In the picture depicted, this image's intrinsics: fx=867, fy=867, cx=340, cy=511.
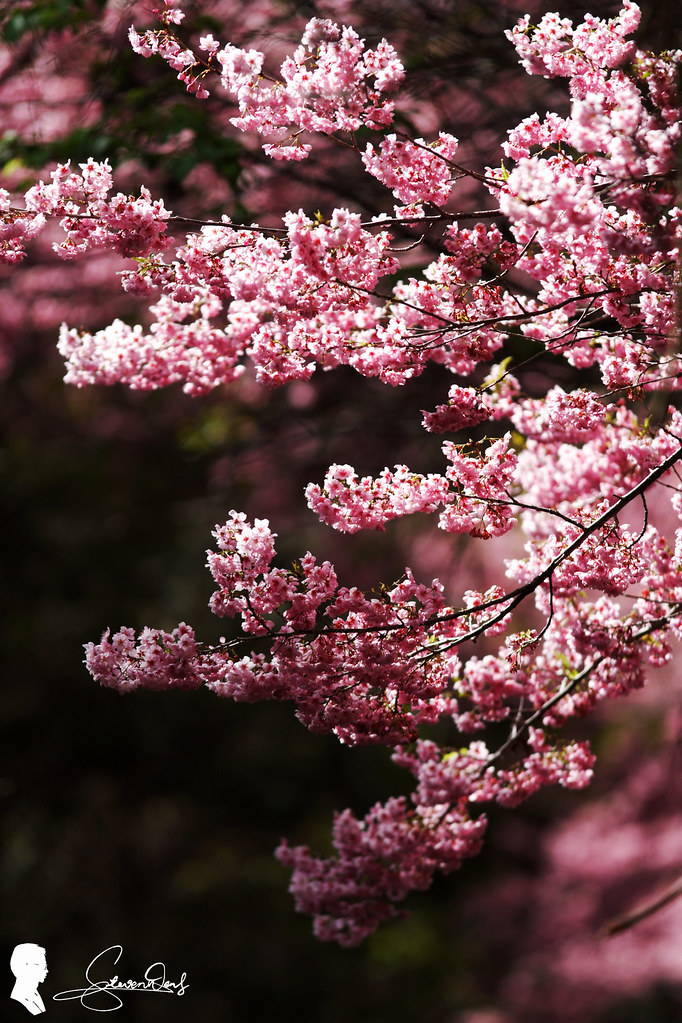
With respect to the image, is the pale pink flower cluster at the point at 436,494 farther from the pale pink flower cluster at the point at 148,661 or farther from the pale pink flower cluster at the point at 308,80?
the pale pink flower cluster at the point at 308,80

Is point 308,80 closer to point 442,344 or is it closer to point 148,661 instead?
point 442,344

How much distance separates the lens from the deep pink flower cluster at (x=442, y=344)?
1.79 m

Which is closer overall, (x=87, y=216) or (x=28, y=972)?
(x=87, y=216)

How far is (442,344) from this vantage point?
197cm

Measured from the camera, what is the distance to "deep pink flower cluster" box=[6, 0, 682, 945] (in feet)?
5.86

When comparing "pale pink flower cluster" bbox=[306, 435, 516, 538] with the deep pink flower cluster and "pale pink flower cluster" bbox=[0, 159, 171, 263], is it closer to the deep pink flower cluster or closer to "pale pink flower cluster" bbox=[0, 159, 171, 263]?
the deep pink flower cluster

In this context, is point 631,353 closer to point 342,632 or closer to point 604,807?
point 342,632

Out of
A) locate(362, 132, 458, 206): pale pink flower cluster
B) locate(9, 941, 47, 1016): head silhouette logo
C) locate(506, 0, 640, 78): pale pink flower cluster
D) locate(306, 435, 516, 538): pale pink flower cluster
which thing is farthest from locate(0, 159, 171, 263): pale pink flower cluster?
locate(9, 941, 47, 1016): head silhouette logo

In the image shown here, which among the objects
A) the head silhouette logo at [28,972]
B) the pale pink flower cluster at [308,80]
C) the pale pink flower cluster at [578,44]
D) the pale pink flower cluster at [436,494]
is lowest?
the head silhouette logo at [28,972]

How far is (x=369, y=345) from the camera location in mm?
2090

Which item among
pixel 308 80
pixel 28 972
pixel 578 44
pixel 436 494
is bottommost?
pixel 28 972

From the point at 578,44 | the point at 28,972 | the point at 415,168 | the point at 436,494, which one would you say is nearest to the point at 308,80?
the point at 415,168

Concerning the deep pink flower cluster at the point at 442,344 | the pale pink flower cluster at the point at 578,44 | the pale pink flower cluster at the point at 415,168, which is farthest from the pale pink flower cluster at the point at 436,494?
the pale pink flower cluster at the point at 578,44

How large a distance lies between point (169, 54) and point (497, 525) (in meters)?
1.26
